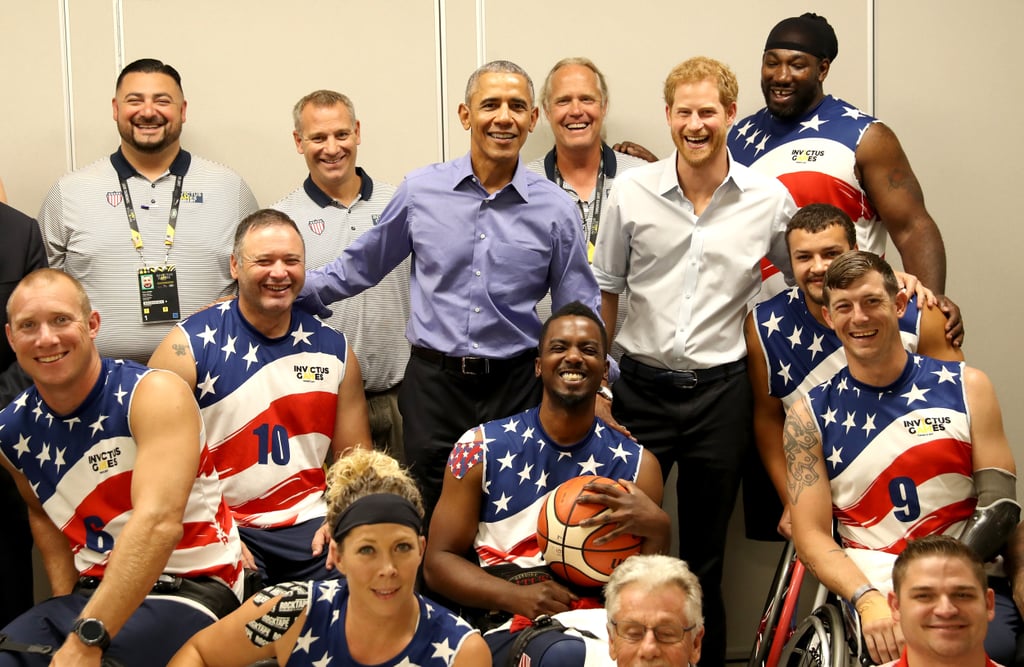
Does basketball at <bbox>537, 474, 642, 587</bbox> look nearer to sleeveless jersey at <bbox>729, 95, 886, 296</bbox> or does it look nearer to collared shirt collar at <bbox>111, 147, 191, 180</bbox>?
sleeveless jersey at <bbox>729, 95, 886, 296</bbox>

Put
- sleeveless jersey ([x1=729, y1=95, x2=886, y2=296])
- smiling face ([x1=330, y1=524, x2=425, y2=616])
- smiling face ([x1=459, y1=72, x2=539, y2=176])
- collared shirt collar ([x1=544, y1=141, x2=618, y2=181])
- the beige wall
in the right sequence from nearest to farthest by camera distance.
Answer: smiling face ([x1=330, y1=524, x2=425, y2=616]), smiling face ([x1=459, y1=72, x2=539, y2=176]), sleeveless jersey ([x1=729, y1=95, x2=886, y2=296]), collared shirt collar ([x1=544, y1=141, x2=618, y2=181]), the beige wall

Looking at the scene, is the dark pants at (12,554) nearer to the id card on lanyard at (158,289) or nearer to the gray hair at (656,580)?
the id card on lanyard at (158,289)

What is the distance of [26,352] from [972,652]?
2.54 m

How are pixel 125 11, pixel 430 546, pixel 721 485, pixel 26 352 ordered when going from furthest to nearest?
pixel 125 11 < pixel 721 485 < pixel 430 546 < pixel 26 352

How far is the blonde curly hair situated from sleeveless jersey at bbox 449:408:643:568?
45cm

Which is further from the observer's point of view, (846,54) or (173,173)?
(846,54)

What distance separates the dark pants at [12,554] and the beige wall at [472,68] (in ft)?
4.64

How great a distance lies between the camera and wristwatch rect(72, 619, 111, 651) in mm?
2979

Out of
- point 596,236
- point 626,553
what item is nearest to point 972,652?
point 626,553

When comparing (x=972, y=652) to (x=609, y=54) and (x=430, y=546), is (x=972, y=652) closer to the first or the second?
(x=430, y=546)

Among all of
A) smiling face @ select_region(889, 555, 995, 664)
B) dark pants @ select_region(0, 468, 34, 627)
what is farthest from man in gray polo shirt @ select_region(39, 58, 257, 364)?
smiling face @ select_region(889, 555, 995, 664)

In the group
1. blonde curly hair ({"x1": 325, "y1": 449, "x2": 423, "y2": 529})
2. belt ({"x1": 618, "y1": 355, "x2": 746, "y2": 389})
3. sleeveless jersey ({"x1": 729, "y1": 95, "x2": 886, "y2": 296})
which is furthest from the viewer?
sleeveless jersey ({"x1": 729, "y1": 95, "x2": 886, "y2": 296})

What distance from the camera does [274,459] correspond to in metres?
3.89

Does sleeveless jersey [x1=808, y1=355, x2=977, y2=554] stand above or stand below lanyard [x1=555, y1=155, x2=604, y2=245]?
below
